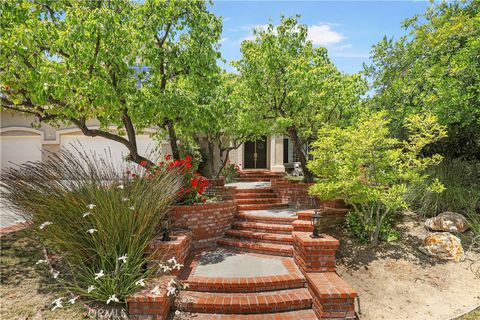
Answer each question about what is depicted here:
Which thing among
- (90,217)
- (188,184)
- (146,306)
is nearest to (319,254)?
(146,306)

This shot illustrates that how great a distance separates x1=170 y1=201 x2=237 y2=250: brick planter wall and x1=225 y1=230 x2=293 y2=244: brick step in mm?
311

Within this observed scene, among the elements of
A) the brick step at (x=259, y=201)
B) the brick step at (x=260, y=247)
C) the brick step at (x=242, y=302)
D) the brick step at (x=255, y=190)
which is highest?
the brick step at (x=255, y=190)

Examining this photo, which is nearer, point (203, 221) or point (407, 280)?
point (407, 280)

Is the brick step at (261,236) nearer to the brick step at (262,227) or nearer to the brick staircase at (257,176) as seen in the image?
the brick step at (262,227)

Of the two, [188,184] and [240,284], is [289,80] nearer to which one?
[188,184]

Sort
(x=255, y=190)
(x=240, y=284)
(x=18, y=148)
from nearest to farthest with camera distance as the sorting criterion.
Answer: (x=240, y=284) < (x=255, y=190) < (x=18, y=148)

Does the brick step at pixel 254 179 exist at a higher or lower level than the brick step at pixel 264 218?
higher

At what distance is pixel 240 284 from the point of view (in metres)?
4.27

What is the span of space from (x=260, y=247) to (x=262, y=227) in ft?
2.24

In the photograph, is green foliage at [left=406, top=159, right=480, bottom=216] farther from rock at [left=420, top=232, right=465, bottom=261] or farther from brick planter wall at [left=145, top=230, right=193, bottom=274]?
brick planter wall at [left=145, top=230, right=193, bottom=274]

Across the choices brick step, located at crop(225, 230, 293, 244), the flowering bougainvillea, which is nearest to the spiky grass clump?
the flowering bougainvillea

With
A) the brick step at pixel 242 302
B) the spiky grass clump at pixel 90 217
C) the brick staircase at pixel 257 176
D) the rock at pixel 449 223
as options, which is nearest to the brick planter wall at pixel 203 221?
the spiky grass clump at pixel 90 217

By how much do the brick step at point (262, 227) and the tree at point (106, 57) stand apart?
122 inches

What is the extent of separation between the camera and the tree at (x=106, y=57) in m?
4.60
